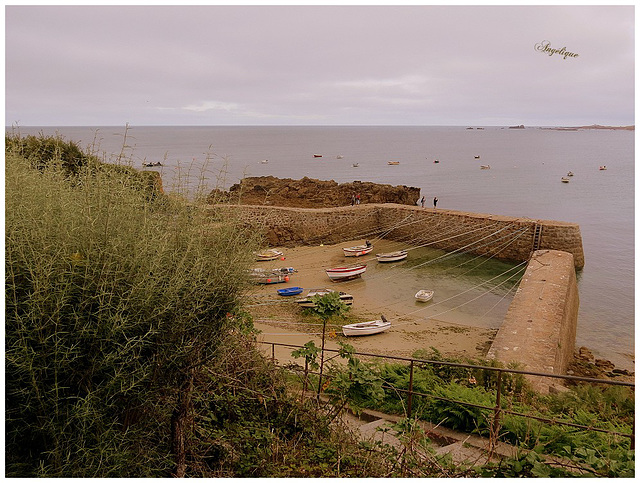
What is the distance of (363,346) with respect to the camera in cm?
1156

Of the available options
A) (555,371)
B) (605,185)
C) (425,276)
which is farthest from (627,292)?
(605,185)

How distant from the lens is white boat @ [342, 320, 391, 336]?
12.2 metres

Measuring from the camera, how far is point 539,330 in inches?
359

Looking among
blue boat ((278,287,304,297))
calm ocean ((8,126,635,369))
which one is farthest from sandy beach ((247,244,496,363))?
calm ocean ((8,126,635,369))

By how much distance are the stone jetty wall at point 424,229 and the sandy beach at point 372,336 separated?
4.68 metres

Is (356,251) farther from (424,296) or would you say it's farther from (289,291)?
(289,291)

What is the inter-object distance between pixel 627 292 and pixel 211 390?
19.5m

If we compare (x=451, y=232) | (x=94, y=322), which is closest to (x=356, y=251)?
(x=451, y=232)

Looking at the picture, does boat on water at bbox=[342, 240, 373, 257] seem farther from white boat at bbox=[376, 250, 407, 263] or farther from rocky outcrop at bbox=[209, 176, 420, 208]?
rocky outcrop at bbox=[209, 176, 420, 208]

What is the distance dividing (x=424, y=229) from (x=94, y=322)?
2240 cm

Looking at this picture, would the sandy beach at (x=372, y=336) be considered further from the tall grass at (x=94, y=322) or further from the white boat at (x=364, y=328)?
the tall grass at (x=94, y=322)

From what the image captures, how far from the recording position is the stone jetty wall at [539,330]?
7789 millimetres

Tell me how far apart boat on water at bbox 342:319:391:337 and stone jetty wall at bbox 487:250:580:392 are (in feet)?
11.7

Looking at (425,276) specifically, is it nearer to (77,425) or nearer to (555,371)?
(555,371)
